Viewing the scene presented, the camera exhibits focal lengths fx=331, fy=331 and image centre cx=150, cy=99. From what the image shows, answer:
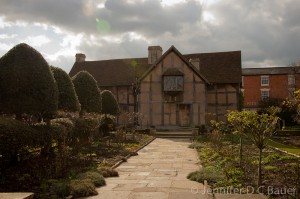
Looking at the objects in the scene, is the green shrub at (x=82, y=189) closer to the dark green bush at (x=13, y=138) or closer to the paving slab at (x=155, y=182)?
the paving slab at (x=155, y=182)

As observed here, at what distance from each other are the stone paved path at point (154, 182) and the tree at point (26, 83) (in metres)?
3.73

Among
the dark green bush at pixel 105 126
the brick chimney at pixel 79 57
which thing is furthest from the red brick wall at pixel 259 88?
the dark green bush at pixel 105 126

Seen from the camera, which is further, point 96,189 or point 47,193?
point 96,189

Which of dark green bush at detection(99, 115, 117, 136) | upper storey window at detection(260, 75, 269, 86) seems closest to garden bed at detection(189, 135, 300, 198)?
dark green bush at detection(99, 115, 117, 136)

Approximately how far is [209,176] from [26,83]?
7120mm

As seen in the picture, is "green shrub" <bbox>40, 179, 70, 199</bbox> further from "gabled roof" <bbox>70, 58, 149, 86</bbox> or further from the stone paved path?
"gabled roof" <bbox>70, 58, 149, 86</bbox>

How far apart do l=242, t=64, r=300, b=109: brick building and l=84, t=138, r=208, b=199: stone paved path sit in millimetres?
39922

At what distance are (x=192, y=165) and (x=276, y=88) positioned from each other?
42.1m

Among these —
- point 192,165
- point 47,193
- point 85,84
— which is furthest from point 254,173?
point 85,84

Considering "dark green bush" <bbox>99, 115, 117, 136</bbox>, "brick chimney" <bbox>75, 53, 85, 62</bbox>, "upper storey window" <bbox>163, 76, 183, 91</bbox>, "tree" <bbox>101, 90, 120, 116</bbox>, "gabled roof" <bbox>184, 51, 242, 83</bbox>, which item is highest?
"brick chimney" <bbox>75, 53, 85, 62</bbox>

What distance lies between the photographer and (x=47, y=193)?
305 inches

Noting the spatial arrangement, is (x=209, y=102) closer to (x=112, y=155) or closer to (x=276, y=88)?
(x=112, y=155)

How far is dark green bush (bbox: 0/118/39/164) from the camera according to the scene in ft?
30.9

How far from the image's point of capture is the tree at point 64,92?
14.9m
